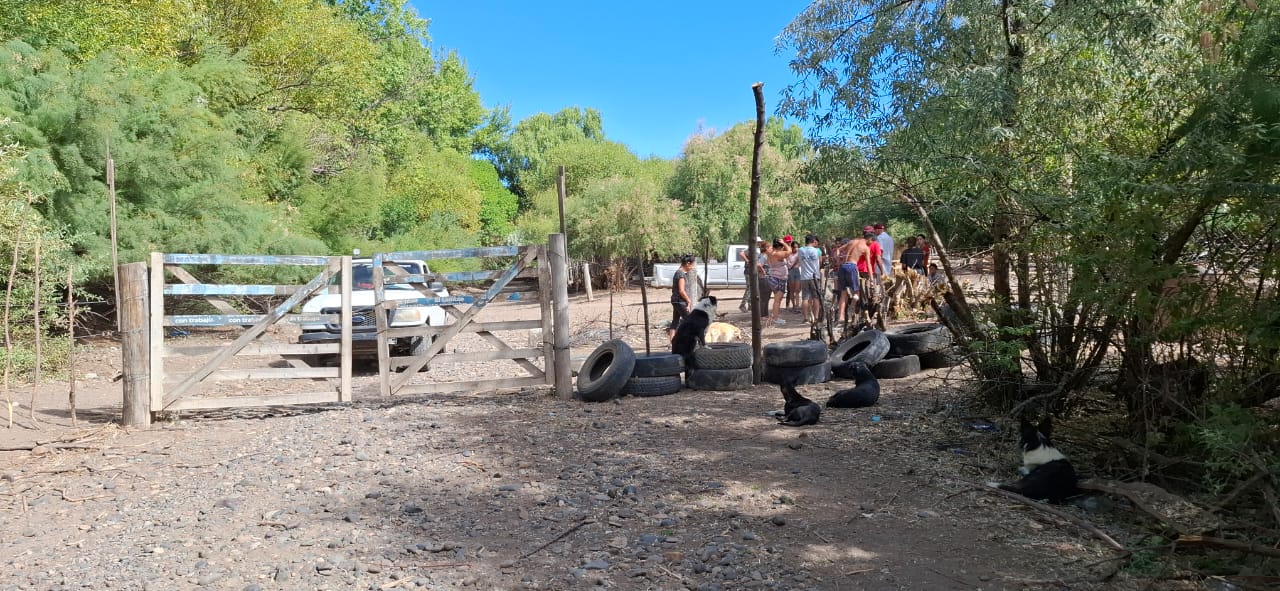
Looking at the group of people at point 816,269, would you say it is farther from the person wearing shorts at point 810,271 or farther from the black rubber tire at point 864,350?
the black rubber tire at point 864,350

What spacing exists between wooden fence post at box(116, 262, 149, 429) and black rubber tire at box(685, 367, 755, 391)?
4.92 metres

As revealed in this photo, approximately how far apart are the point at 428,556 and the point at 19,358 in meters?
9.87

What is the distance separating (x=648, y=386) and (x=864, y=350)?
7.88ft

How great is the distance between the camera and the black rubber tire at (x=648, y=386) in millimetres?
8453

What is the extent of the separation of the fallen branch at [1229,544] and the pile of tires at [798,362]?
491 cm

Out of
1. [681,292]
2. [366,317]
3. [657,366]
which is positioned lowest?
[657,366]

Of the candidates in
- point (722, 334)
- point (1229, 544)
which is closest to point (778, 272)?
point (722, 334)

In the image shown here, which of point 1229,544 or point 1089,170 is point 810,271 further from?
point 1229,544

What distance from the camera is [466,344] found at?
1641 cm

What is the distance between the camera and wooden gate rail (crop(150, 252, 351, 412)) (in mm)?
7633

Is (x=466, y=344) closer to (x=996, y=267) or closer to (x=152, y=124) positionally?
(x=152, y=124)

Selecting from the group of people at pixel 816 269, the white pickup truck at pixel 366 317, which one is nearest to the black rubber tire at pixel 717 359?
the group of people at pixel 816 269

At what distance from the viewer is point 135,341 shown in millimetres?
7531

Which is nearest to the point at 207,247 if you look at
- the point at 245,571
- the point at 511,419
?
the point at 511,419
